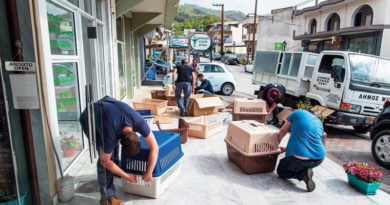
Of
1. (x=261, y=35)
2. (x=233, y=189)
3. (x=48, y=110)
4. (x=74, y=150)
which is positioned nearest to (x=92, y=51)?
(x=74, y=150)

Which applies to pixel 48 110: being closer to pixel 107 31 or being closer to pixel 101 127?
pixel 101 127

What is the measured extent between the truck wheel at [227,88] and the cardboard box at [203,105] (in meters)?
A: 4.48

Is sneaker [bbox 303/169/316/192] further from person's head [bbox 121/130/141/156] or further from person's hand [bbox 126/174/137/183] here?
person's head [bbox 121/130/141/156]

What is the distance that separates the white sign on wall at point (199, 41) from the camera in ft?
40.2

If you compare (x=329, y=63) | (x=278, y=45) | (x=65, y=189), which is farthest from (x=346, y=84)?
(x=278, y=45)

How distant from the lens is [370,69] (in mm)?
6316

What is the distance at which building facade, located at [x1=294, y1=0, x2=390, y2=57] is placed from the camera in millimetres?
14453

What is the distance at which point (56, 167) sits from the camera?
9.40ft

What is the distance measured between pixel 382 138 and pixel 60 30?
5.75 meters

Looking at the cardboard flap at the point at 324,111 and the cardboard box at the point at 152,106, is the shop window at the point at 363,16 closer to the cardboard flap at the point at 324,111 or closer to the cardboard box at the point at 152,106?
the cardboard flap at the point at 324,111

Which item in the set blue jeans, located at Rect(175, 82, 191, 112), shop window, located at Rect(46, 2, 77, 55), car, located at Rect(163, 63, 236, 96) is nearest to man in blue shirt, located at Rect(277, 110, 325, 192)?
shop window, located at Rect(46, 2, 77, 55)

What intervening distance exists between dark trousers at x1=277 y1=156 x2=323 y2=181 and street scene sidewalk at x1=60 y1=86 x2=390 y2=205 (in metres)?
0.14

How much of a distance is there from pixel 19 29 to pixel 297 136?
349cm

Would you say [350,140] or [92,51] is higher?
[92,51]
